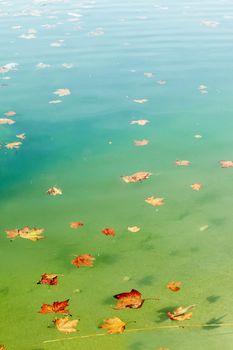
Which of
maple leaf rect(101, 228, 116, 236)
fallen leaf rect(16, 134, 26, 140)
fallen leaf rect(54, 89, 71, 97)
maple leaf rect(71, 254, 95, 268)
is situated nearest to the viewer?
maple leaf rect(71, 254, 95, 268)

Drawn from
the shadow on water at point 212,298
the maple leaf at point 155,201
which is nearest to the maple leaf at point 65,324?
the shadow on water at point 212,298

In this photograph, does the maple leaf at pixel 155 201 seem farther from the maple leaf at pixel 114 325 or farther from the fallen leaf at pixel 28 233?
the maple leaf at pixel 114 325

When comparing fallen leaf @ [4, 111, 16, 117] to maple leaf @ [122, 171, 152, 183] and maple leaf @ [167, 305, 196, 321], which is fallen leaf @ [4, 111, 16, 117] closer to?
maple leaf @ [122, 171, 152, 183]

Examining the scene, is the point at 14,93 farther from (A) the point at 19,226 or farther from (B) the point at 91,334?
(B) the point at 91,334

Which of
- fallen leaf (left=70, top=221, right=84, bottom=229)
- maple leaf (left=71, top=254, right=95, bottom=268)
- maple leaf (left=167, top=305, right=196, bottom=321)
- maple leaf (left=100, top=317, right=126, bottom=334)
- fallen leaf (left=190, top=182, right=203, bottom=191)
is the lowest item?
maple leaf (left=100, top=317, right=126, bottom=334)

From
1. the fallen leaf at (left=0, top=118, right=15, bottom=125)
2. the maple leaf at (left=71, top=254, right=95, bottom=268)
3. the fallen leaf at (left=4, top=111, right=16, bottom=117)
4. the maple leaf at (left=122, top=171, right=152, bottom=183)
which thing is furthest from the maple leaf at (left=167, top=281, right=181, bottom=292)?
the fallen leaf at (left=4, top=111, right=16, bottom=117)

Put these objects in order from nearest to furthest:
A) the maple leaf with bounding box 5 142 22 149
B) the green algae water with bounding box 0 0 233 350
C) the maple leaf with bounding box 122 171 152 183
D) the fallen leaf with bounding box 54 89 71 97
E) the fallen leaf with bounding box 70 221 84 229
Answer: the green algae water with bounding box 0 0 233 350 < the fallen leaf with bounding box 70 221 84 229 < the maple leaf with bounding box 122 171 152 183 < the maple leaf with bounding box 5 142 22 149 < the fallen leaf with bounding box 54 89 71 97
